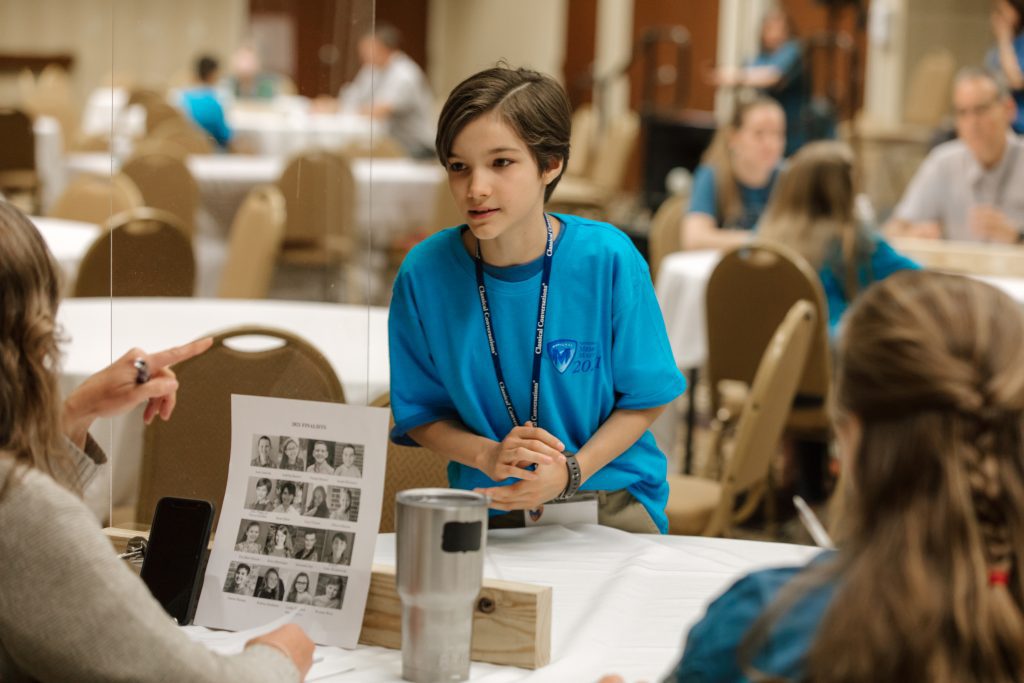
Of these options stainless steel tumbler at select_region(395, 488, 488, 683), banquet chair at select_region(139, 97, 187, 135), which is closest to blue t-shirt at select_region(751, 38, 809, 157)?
banquet chair at select_region(139, 97, 187, 135)

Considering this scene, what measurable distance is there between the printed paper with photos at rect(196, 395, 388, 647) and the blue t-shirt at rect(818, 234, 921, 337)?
269cm

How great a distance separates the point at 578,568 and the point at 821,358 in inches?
92.3

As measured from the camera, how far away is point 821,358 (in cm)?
391

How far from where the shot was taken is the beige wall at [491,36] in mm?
14727

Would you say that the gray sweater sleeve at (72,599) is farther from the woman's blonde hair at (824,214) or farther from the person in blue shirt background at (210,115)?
the person in blue shirt background at (210,115)

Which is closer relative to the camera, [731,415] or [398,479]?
[398,479]

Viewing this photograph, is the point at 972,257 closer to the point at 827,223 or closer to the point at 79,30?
the point at 827,223

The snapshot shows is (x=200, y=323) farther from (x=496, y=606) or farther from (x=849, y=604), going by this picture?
(x=849, y=604)

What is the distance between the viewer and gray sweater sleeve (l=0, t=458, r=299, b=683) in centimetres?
117

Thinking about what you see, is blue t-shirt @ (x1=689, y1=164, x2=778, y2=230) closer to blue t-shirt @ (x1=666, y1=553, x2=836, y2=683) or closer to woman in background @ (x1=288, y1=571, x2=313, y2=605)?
woman in background @ (x1=288, y1=571, x2=313, y2=605)

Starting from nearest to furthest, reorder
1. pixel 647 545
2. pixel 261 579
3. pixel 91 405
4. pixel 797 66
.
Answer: pixel 261 579 → pixel 91 405 → pixel 647 545 → pixel 797 66

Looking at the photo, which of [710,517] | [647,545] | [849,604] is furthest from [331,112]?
[849,604]

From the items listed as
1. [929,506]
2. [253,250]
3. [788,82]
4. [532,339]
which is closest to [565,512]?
[532,339]

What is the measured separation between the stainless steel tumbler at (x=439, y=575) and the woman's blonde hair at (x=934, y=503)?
41 cm
